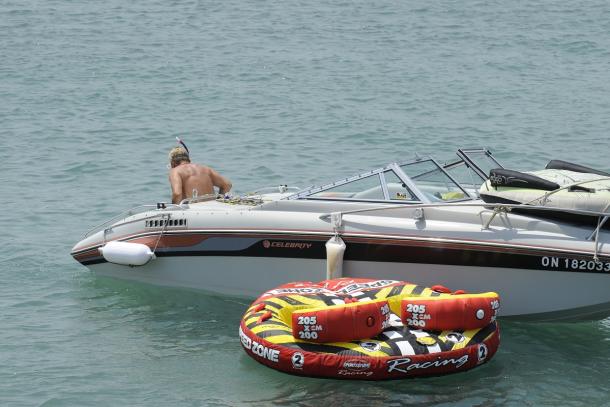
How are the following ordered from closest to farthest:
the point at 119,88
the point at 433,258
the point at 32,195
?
the point at 433,258
the point at 32,195
the point at 119,88

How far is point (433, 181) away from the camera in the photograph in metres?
10.2

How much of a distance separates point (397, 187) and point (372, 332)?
203cm

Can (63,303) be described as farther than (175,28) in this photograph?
No

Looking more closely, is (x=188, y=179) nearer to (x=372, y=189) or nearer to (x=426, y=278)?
(x=372, y=189)

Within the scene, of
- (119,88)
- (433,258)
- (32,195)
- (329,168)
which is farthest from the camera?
(119,88)

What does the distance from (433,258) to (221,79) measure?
13.0 meters

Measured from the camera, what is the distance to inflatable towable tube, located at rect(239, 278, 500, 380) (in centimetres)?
834

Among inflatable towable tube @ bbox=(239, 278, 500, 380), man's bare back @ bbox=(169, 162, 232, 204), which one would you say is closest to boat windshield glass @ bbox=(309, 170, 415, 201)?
inflatable towable tube @ bbox=(239, 278, 500, 380)

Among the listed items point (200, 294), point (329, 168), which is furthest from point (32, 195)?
point (200, 294)

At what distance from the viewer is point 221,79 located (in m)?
21.8

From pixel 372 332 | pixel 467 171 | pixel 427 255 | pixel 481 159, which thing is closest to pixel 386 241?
pixel 427 255

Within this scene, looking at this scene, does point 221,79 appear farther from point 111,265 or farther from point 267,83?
point 111,265

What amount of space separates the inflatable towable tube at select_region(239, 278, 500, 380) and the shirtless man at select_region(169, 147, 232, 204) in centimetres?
247

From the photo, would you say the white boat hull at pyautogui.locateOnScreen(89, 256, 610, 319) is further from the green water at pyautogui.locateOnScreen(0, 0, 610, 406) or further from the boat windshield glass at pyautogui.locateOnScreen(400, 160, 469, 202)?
the boat windshield glass at pyautogui.locateOnScreen(400, 160, 469, 202)
